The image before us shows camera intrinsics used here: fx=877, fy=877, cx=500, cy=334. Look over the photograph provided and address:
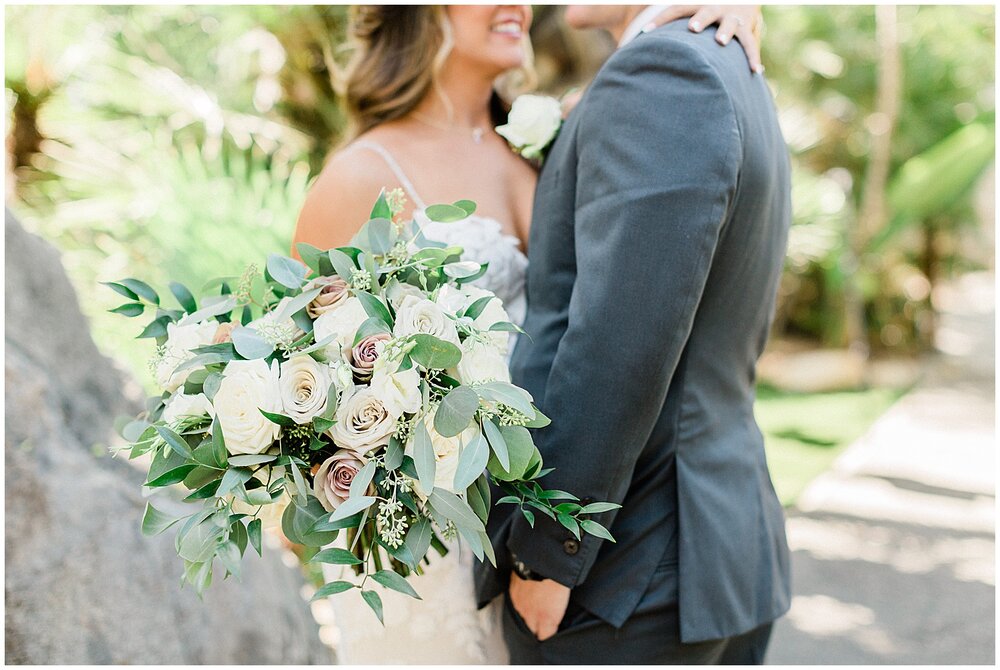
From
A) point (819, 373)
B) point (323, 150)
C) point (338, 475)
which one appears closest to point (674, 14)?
point (338, 475)

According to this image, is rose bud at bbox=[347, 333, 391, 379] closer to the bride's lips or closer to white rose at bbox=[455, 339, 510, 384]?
white rose at bbox=[455, 339, 510, 384]

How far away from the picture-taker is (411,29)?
2445 millimetres

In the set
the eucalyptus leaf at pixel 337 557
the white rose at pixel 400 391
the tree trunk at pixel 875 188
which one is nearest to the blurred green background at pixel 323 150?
the tree trunk at pixel 875 188

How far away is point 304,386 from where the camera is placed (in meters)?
1.36

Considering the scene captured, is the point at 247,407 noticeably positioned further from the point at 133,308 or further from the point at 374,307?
the point at 133,308

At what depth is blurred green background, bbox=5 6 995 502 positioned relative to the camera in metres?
5.48

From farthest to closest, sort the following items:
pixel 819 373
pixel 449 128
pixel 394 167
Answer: pixel 819 373, pixel 449 128, pixel 394 167

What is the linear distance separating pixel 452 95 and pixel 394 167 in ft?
1.28

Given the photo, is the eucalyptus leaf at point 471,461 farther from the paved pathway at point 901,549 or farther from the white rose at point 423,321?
the paved pathway at point 901,549

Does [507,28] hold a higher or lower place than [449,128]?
higher

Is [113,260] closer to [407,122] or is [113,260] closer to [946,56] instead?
[407,122]

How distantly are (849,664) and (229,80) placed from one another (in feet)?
18.0

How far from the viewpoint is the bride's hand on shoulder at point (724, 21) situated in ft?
5.73

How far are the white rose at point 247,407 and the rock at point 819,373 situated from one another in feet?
28.7
